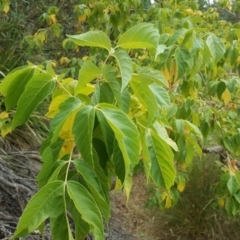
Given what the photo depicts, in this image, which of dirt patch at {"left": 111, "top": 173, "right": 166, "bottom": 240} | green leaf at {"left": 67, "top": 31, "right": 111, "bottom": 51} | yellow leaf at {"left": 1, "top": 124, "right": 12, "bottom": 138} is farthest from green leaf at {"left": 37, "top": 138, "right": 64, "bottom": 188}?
dirt patch at {"left": 111, "top": 173, "right": 166, "bottom": 240}

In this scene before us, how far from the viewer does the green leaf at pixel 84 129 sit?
0.91 metres

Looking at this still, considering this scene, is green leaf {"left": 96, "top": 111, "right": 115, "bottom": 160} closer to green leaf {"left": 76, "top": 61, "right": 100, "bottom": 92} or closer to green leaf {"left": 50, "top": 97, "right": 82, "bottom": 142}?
green leaf {"left": 50, "top": 97, "right": 82, "bottom": 142}

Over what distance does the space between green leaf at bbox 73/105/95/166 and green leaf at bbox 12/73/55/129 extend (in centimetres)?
16

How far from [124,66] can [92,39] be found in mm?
93

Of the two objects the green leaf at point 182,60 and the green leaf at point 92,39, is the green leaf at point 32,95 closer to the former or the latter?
the green leaf at point 92,39

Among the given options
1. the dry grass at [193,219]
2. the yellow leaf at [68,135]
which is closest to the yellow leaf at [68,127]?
the yellow leaf at [68,135]

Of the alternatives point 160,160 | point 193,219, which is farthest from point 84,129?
point 193,219

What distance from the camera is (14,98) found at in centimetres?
114

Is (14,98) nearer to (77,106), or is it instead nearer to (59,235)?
(77,106)

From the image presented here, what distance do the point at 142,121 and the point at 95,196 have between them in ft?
0.86

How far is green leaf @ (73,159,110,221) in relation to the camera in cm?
94

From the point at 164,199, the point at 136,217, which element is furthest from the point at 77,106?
the point at 136,217

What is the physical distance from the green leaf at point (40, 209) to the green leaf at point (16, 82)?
1.07ft

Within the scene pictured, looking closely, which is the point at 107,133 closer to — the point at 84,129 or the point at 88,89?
the point at 84,129
